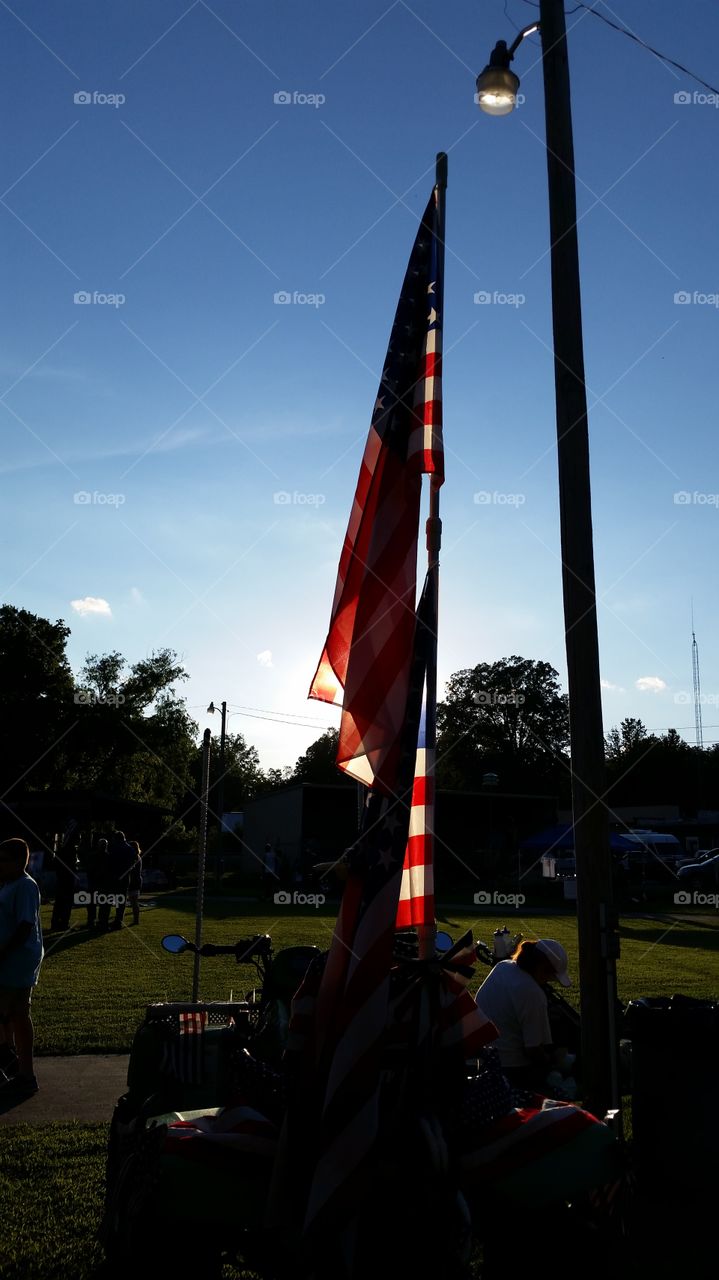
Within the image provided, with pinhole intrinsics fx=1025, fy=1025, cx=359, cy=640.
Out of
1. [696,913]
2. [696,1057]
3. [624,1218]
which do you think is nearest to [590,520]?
[696,1057]

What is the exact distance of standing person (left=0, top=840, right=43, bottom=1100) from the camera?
7969 mm

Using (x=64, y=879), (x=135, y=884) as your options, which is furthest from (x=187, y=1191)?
(x=135, y=884)

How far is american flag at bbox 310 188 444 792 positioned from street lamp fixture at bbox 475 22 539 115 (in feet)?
6.92

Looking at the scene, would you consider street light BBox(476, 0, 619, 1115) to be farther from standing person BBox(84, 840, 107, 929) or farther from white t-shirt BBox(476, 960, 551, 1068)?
standing person BBox(84, 840, 107, 929)

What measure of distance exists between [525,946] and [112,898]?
16532mm

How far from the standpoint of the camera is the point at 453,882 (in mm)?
42688

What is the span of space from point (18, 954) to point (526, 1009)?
4123 mm

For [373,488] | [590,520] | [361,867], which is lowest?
[361,867]

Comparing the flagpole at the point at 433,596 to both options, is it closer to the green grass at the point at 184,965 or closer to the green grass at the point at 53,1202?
the green grass at the point at 53,1202

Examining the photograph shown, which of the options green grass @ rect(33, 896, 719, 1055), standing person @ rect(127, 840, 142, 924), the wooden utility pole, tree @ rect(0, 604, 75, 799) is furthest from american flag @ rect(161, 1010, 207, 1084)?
tree @ rect(0, 604, 75, 799)

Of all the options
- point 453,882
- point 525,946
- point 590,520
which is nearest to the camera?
point 525,946

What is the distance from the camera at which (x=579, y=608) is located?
6.52 m

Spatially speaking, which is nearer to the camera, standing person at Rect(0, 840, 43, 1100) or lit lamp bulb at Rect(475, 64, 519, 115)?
lit lamp bulb at Rect(475, 64, 519, 115)

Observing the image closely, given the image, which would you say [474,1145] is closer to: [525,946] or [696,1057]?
[696,1057]
